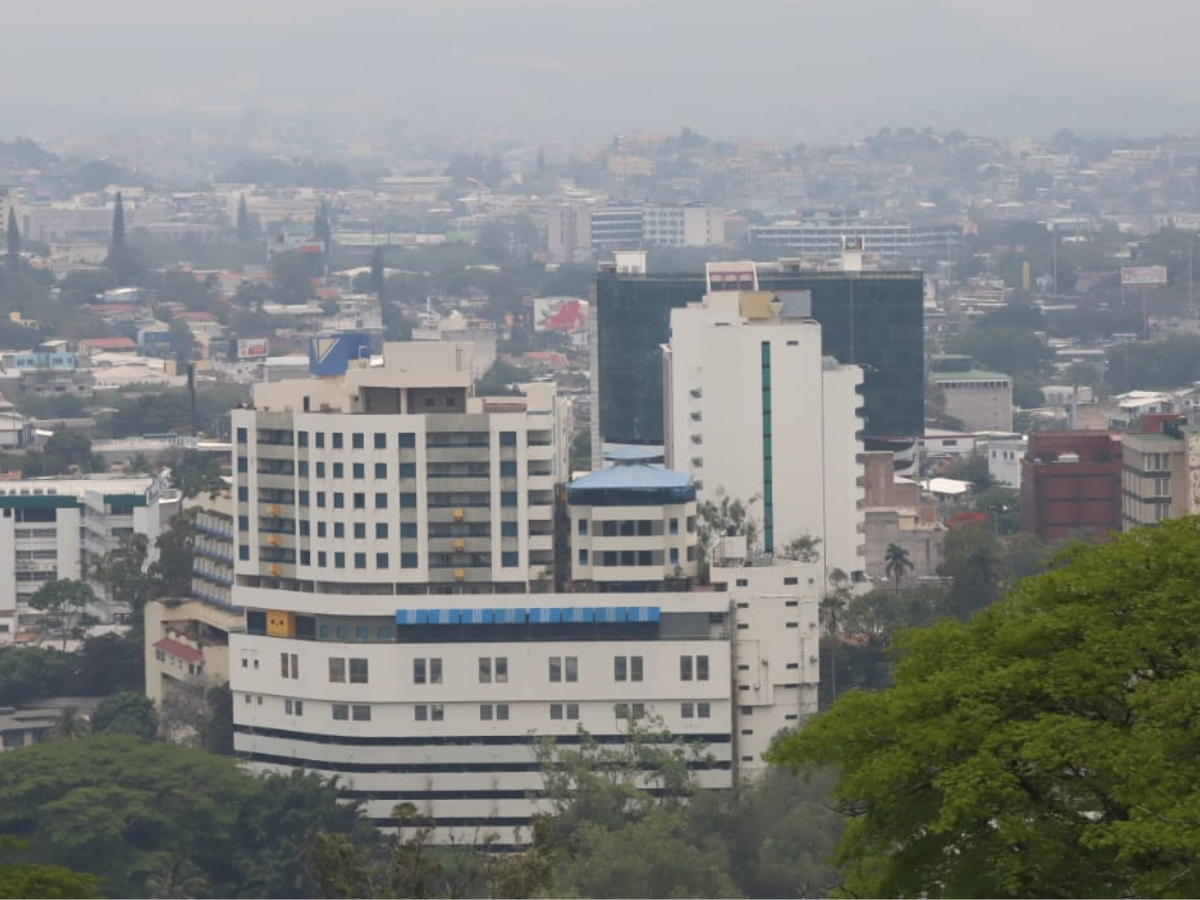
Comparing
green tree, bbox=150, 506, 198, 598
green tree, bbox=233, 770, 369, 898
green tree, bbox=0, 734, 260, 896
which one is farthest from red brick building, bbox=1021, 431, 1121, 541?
green tree, bbox=0, 734, 260, 896

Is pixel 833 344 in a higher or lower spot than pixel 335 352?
lower

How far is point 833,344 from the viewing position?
58406 millimetres

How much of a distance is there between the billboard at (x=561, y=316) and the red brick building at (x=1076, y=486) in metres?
49.9

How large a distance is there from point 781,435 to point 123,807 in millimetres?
12794

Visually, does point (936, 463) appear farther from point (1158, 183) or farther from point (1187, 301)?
point (1158, 183)

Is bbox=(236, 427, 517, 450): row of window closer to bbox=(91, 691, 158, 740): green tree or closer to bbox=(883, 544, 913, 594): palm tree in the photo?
bbox=(91, 691, 158, 740): green tree

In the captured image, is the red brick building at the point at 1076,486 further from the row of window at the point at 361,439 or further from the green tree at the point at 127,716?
the green tree at the point at 127,716

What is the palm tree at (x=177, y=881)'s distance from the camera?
2894 cm

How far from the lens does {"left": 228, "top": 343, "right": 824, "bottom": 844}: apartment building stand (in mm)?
32531

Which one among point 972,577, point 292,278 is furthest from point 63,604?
point 292,278

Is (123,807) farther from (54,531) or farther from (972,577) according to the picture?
(54,531)

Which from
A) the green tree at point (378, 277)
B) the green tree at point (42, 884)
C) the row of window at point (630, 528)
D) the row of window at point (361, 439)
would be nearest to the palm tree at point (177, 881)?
the row of window at point (361, 439)

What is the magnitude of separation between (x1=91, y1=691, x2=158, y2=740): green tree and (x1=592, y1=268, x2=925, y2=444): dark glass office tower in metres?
21.9

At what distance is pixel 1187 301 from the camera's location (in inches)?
3976
